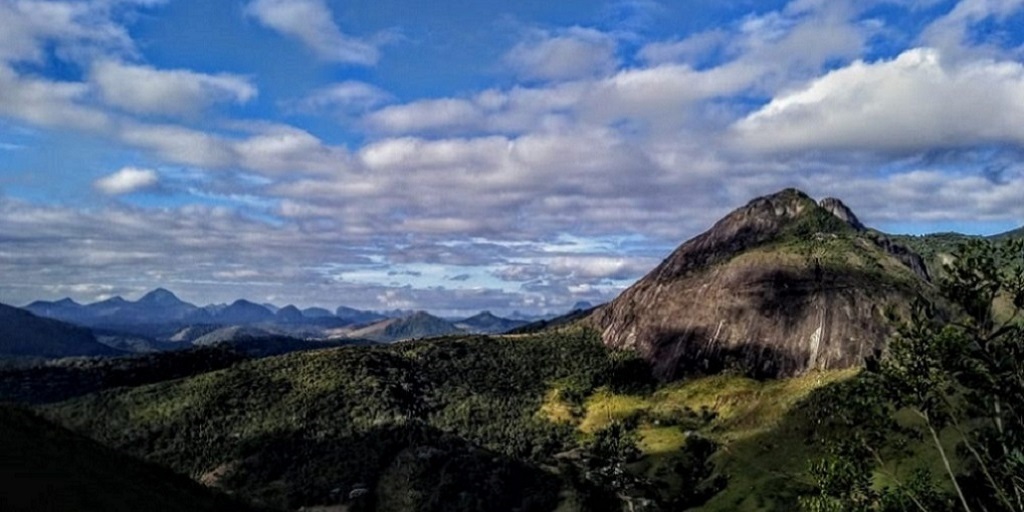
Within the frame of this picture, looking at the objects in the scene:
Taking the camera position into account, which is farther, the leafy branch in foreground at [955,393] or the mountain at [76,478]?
the mountain at [76,478]

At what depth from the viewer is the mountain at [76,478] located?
37719 mm

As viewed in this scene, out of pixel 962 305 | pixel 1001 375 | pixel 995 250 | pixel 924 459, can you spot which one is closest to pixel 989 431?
pixel 1001 375

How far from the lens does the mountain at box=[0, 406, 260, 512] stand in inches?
1485

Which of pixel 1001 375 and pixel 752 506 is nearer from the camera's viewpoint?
pixel 1001 375

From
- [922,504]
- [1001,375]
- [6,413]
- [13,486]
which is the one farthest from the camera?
[6,413]

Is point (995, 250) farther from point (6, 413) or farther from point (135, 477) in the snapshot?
point (6, 413)

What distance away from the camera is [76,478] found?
139ft

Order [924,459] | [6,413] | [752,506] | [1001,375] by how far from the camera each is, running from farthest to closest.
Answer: [752,506]
[924,459]
[6,413]
[1001,375]

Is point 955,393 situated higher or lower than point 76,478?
higher

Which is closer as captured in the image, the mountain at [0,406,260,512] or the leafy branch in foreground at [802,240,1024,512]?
the leafy branch in foreground at [802,240,1024,512]

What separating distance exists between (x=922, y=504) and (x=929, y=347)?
6047 mm

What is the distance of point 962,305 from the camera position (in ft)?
89.1

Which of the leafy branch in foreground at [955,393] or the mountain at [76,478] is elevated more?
the leafy branch in foreground at [955,393]

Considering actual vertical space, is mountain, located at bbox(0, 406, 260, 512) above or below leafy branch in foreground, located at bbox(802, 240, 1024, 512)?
below
